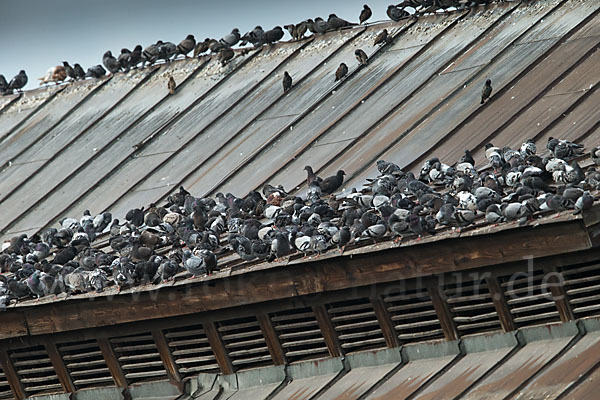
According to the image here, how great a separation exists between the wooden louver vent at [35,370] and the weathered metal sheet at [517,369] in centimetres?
748

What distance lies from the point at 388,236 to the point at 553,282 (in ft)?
6.95

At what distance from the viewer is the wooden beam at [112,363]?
56.9 ft

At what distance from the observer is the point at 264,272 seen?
15.1 m

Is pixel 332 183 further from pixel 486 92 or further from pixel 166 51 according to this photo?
pixel 166 51

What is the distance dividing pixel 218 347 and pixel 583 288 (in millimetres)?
5306

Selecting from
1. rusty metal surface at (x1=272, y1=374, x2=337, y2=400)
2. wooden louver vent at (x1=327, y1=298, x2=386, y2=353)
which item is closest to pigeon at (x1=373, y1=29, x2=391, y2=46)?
wooden louver vent at (x1=327, y1=298, x2=386, y2=353)

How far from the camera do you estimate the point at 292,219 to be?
17.5 metres

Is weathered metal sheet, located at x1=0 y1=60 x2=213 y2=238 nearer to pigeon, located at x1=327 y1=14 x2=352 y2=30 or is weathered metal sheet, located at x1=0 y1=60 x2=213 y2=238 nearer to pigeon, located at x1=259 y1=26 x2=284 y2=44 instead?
pigeon, located at x1=259 y1=26 x2=284 y2=44

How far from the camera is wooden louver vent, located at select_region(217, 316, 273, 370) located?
1612 centimetres

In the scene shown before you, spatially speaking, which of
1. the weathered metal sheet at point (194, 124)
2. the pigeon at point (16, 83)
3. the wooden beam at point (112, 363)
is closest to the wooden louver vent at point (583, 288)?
the wooden beam at point (112, 363)

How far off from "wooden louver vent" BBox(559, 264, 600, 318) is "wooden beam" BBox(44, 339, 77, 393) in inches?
317

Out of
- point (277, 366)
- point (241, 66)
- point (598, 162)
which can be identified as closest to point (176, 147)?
point (241, 66)

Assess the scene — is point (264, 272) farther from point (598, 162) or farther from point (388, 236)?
point (598, 162)

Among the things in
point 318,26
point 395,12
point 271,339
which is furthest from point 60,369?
point 318,26
